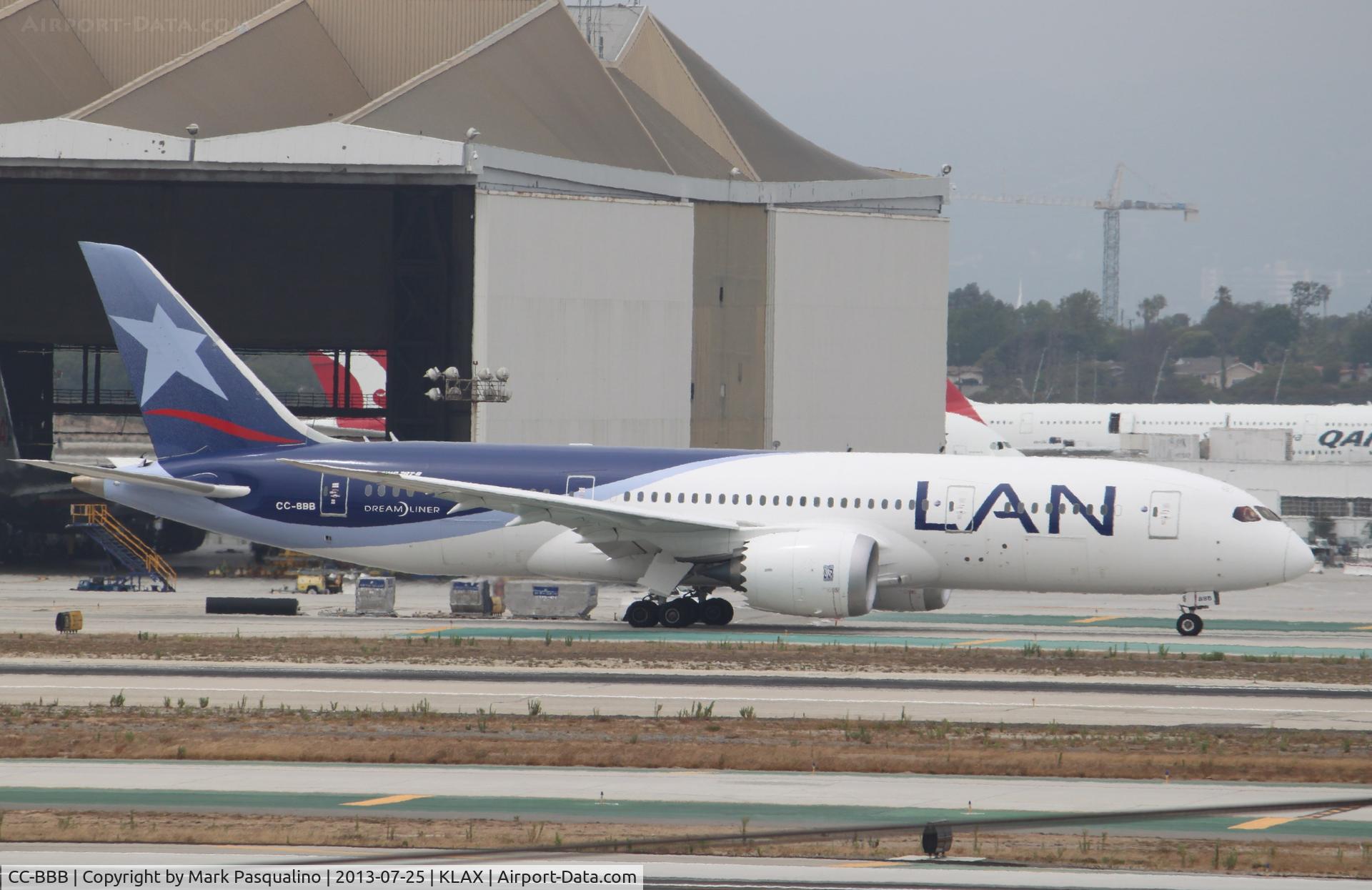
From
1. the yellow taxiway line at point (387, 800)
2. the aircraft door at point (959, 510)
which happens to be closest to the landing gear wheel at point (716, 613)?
the aircraft door at point (959, 510)

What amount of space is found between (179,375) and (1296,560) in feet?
85.4

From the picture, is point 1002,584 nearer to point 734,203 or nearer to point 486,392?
point 486,392

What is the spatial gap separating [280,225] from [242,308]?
3296 mm


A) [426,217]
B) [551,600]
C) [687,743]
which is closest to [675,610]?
[551,600]

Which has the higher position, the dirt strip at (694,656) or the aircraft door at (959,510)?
the aircraft door at (959,510)

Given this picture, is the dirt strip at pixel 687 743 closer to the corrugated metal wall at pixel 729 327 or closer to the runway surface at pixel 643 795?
the runway surface at pixel 643 795

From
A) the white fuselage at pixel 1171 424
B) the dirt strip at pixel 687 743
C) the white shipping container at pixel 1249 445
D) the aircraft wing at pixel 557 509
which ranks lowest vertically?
the dirt strip at pixel 687 743

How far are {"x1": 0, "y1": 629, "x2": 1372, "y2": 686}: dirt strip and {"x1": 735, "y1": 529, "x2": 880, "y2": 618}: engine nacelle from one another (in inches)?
42.5

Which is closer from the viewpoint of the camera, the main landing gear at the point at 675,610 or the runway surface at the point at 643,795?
the runway surface at the point at 643,795

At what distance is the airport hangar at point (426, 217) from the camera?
53656 mm

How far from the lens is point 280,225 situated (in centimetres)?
5878

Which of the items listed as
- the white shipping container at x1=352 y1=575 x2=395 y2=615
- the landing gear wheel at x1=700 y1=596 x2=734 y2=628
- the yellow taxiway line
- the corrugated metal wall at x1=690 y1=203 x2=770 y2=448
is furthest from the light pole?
the yellow taxiway line

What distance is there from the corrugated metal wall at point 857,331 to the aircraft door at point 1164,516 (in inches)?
1260

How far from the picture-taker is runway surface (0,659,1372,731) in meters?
25.4
